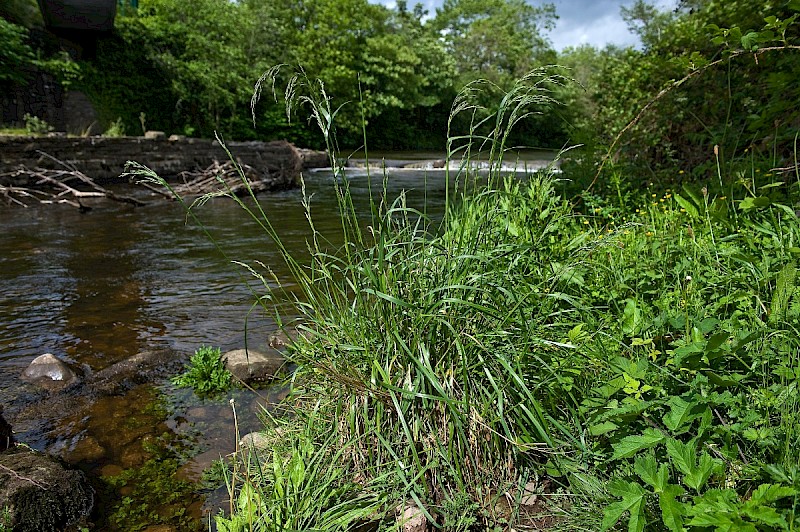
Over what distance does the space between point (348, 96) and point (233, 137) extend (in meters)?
6.55

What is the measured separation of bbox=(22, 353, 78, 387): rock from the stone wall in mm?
6594

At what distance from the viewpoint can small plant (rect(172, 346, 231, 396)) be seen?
12.0 ft

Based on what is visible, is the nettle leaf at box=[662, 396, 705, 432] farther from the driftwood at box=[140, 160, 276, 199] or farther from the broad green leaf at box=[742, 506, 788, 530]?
the driftwood at box=[140, 160, 276, 199]

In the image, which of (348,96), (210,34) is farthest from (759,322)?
(348,96)

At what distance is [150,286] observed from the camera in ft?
20.6

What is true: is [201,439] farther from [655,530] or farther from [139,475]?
[655,530]

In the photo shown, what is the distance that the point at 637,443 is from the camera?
158cm

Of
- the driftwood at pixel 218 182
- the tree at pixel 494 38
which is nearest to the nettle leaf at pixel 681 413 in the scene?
the driftwood at pixel 218 182

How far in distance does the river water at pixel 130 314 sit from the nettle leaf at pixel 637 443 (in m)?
1.06

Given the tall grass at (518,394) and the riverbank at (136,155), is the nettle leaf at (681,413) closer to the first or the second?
the tall grass at (518,394)

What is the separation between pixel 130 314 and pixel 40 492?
3323 millimetres

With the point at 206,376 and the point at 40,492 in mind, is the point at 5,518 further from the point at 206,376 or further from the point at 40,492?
the point at 206,376

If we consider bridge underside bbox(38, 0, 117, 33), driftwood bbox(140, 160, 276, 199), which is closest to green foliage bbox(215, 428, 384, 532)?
driftwood bbox(140, 160, 276, 199)

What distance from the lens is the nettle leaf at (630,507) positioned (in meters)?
1.40
